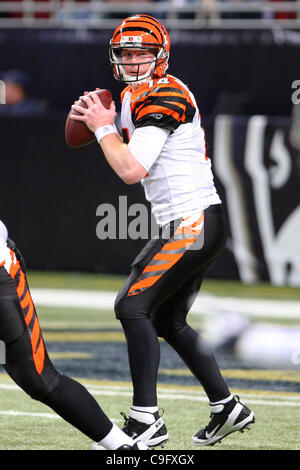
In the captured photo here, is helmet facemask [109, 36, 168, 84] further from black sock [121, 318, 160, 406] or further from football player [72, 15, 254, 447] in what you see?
black sock [121, 318, 160, 406]

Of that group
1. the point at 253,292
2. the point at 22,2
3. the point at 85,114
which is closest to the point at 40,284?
the point at 253,292

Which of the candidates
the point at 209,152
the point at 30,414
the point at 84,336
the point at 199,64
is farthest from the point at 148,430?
the point at 199,64

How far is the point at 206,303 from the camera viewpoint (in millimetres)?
9984

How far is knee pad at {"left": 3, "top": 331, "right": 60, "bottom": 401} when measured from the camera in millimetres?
4102

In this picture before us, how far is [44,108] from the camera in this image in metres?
12.4

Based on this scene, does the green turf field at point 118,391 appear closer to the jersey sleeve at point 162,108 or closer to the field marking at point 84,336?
the field marking at point 84,336

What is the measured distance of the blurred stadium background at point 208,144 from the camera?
11.0 m

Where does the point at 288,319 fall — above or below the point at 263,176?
below

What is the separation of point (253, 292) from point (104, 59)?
125 inches

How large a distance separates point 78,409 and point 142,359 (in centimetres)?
63

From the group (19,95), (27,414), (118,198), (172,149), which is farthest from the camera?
(19,95)

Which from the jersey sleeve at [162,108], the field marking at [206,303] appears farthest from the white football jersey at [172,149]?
the field marking at [206,303]

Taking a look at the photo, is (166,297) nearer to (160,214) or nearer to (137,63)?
(160,214)
